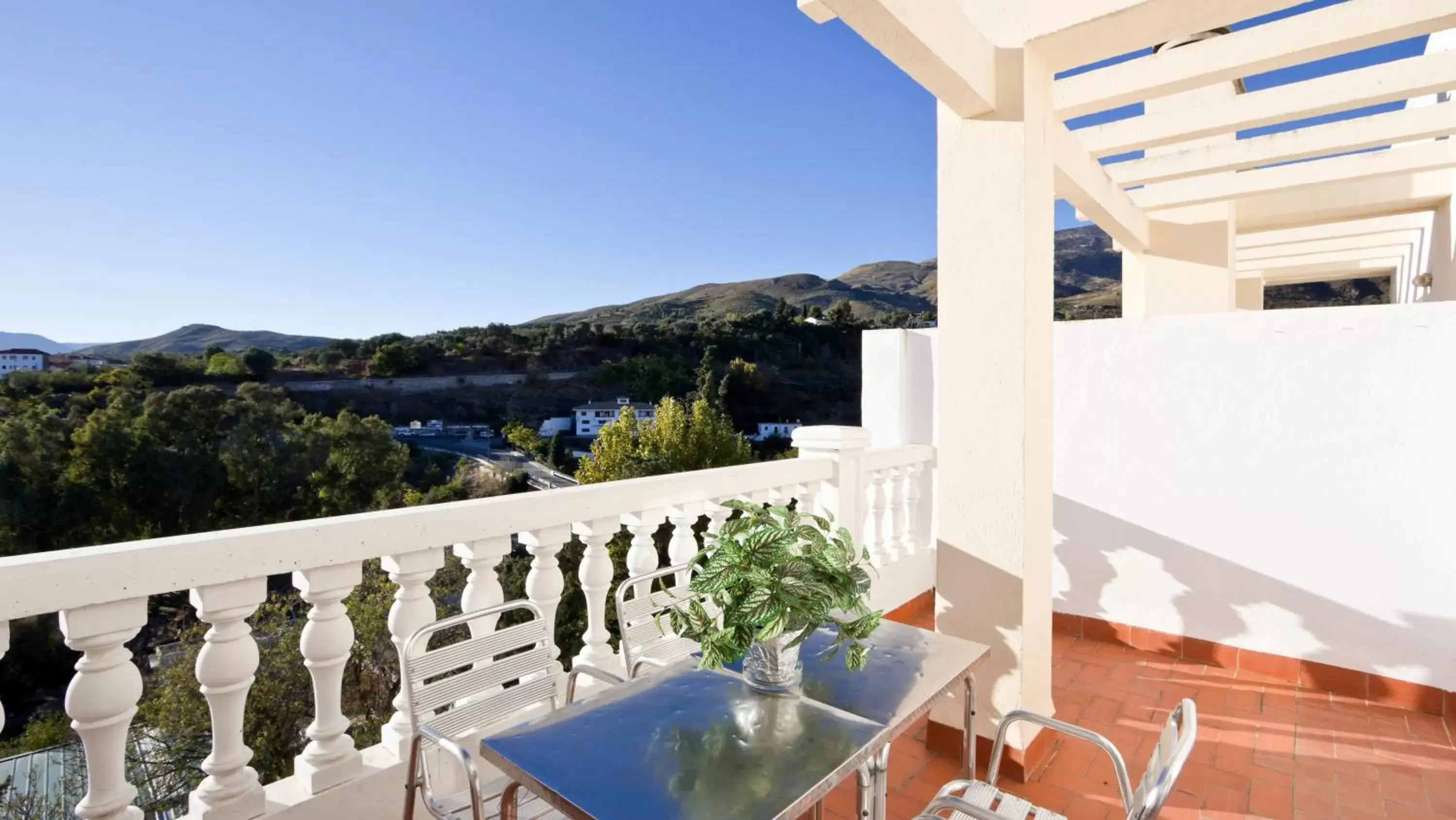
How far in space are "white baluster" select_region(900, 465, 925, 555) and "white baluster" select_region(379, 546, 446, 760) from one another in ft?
8.56

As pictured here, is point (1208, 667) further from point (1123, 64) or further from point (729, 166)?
point (729, 166)

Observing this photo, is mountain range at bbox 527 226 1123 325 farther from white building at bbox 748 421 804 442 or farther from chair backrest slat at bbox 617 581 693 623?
chair backrest slat at bbox 617 581 693 623

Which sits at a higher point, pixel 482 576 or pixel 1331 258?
pixel 1331 258

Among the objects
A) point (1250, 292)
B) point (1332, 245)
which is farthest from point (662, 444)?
point (1332, 245)

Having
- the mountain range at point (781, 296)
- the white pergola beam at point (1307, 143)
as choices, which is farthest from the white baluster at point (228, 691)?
the mountain range at point (781, 296)

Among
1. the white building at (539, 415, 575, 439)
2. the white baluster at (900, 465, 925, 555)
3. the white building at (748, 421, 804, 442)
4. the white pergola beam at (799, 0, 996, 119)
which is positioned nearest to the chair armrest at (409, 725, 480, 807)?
the white pergola beam at (799, 0, 996, 119)

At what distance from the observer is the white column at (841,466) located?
10.2 feet

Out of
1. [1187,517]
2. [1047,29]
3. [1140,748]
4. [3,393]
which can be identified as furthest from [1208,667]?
[3,393]

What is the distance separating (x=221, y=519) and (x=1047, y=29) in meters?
35.7

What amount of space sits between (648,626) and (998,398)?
1.43 meters

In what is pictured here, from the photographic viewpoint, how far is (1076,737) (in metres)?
1.51

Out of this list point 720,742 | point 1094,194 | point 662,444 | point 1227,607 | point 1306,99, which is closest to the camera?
point 720,742

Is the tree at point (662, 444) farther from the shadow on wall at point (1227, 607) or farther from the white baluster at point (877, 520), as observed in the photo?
the shadow on wall at point (1227, 607)

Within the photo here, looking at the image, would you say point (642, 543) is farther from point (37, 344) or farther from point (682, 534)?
point (37, 344)
